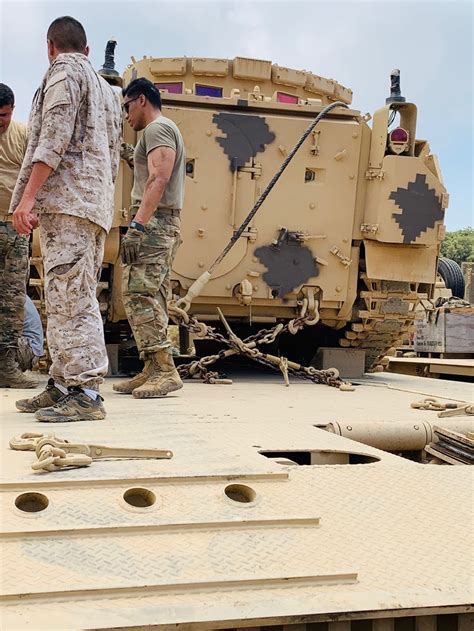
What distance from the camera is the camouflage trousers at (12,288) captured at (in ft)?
15.3

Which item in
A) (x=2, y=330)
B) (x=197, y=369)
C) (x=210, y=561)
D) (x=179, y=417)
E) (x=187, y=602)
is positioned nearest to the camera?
(x=187, y=602)

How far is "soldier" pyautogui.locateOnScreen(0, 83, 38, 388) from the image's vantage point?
4.60 metres

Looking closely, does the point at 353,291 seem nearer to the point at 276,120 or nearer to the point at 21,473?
the point at 276,120

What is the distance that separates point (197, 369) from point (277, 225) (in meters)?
1.15

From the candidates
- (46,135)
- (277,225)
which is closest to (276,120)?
(277,225)

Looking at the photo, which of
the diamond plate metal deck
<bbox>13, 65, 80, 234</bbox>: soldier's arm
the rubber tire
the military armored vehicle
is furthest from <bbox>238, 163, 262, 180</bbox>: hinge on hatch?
the rubber tire

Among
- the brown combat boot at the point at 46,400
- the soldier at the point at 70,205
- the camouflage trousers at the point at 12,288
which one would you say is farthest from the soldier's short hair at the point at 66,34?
the camouflage trousers at the point at 12,288

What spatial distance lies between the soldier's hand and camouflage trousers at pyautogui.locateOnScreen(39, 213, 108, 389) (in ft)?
2.61

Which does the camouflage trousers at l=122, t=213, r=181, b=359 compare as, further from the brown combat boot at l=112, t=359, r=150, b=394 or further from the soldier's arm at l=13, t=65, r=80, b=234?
the soldier's arm at l=13, t=65, r=80, b=234

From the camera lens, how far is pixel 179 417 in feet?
11.1

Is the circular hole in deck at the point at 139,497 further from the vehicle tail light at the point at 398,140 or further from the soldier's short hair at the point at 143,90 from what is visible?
the vehicle tail light at the point at 398,140

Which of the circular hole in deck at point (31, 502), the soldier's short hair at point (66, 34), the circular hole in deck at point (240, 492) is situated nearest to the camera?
the circular hole in deck at point (31, 502)

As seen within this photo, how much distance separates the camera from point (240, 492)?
7.28ft

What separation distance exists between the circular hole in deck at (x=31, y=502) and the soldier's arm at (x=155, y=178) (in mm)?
2186
